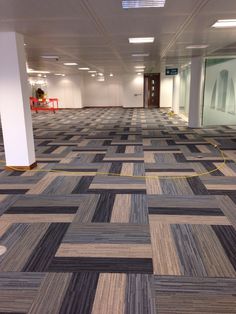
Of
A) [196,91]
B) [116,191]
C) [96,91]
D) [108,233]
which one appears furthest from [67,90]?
[108,233]

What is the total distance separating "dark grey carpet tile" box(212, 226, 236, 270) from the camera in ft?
8.42

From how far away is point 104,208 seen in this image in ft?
11.8

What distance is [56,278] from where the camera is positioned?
230 cm

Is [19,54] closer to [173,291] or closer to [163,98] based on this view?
[173,291]

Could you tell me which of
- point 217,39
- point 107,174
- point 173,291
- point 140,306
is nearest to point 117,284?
point 140,306

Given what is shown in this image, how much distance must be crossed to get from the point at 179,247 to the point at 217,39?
186 inches

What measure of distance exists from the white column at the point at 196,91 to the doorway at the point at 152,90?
9.57 metres

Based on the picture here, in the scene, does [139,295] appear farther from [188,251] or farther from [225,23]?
[225,23]

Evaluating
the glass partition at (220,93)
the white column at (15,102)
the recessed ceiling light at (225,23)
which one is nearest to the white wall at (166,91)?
the glass partition at (220,93)

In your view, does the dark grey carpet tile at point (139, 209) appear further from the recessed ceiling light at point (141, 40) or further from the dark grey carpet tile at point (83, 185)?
the recessed ceiling light at point (141, 40)

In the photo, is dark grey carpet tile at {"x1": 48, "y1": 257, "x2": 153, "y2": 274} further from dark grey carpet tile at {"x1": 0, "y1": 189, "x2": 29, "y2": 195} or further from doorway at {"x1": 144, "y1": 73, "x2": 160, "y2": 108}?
doorway at {"x1": 144, "y1": 73, "x2": 160, "y2": 108}

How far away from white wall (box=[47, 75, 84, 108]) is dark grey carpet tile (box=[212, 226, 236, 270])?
1802cm

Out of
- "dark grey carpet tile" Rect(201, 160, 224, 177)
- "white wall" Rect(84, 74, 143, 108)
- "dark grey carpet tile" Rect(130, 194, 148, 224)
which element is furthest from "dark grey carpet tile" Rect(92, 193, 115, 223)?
"white wall" Rect(84, 74, 143, 108)

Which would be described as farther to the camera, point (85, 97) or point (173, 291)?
point (85, 97)
